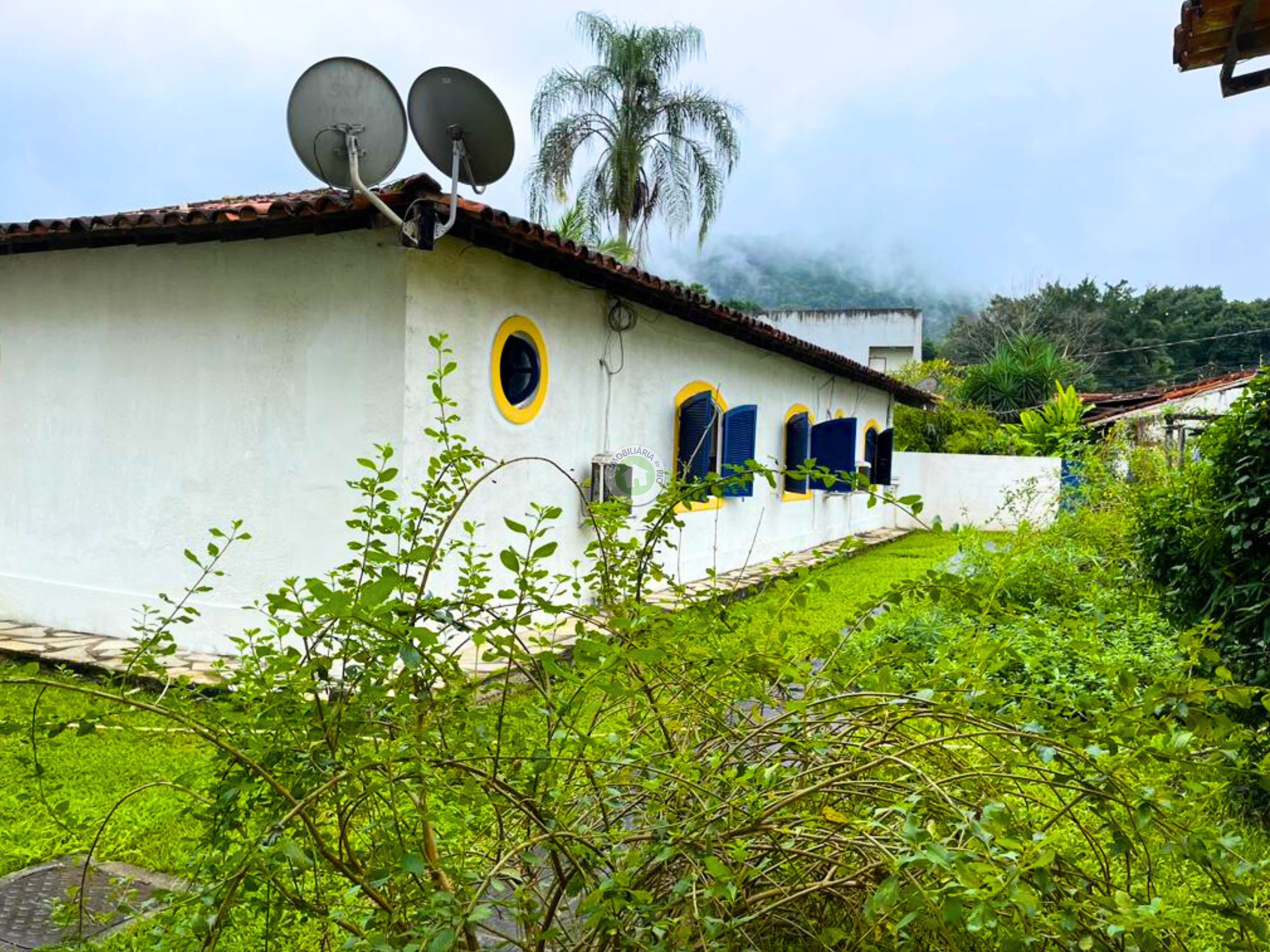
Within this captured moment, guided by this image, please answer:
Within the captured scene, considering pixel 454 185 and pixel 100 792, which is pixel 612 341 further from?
pixel 100 792

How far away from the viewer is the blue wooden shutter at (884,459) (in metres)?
16.6

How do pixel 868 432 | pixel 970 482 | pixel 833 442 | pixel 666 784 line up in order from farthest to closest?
pixel 970 482
pixel 868 432
pixel 833 442
pixel 666 784

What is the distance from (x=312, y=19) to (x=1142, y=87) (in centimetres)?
9602

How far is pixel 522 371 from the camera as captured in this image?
6.88 meters

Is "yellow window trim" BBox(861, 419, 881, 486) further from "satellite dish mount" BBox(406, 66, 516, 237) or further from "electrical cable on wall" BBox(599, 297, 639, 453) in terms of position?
"satellite dish mount" BBox(406, 66, 516, 237)

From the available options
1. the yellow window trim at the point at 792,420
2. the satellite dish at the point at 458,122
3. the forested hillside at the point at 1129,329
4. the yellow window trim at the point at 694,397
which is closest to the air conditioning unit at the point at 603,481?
the yellow window trim at the point at 694,397

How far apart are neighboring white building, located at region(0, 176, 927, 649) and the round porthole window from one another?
18 mm

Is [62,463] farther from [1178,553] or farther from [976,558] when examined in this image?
[1178,553]

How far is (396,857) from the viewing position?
1671 mm

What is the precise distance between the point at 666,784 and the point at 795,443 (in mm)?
10762

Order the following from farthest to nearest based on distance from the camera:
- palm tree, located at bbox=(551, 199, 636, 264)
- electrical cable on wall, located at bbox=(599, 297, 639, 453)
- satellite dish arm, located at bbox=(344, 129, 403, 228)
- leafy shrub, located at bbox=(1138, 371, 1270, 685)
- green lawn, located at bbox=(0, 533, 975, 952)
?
palm tree, located at bbox=(551, 199, 636, 264) → electrical cable on wall, located at bbox=(599, 297, 639, 453) → satellite dish arm, located at bbox=(344, 129, 403, 228) → leafy shrub, located at bbox=(1138, 371, 1270, 685) → green lawn, located at bbox=(0, 533, 975, 952)

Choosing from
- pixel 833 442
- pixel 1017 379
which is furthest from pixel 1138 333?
pixel 833 442

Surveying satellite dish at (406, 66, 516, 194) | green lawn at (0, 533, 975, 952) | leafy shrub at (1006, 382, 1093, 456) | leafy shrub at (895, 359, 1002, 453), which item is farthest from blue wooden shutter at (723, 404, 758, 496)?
leafy shrub at (895, 359, 1002, 453)

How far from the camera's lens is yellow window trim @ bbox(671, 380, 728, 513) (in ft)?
30.1
